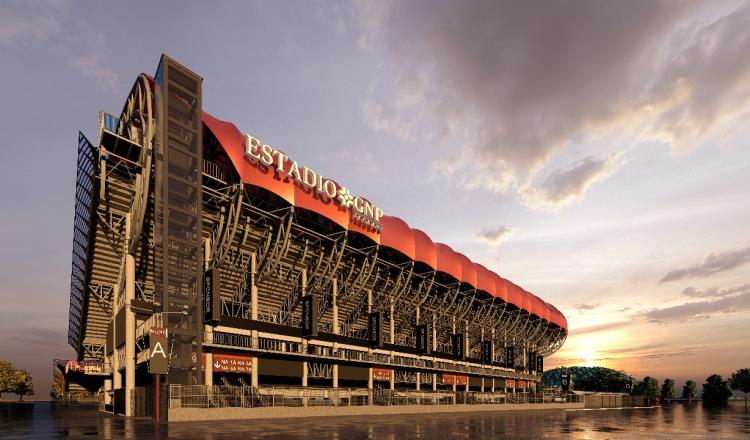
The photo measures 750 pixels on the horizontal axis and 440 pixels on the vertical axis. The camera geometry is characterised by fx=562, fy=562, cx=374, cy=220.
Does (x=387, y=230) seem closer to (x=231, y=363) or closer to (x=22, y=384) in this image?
(x=231, y=363)

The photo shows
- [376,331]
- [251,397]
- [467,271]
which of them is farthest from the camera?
[467,271]

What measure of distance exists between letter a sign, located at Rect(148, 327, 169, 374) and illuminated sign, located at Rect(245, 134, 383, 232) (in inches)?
1052

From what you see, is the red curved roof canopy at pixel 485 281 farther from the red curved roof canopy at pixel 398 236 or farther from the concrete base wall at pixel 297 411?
the concrete base wall at pixel 297 411

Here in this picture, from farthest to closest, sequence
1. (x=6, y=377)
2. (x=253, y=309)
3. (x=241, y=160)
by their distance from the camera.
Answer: (x=6, y=377)
(x=253, y=309)
(x=241, y=160)

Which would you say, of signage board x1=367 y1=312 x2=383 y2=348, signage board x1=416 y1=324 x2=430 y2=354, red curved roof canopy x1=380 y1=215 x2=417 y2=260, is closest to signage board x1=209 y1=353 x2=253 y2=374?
signage board x1=367 y1=312 x2=383 y2=348

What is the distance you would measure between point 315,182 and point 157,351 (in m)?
34.1

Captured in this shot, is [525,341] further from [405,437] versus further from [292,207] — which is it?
[405,437]

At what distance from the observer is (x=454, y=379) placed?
101875 millimetres

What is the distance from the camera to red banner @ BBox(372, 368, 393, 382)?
79.2 metres

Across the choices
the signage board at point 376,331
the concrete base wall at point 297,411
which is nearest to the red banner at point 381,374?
the signage board at point 376,331

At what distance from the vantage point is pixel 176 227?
50.4 metres

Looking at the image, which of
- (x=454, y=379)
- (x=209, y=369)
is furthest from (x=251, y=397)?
(x=454, y=379)

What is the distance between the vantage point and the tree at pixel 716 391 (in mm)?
163200

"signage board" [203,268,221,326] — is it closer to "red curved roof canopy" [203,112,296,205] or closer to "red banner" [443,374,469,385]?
"red curved roof canopy" [203,112,296,205]
